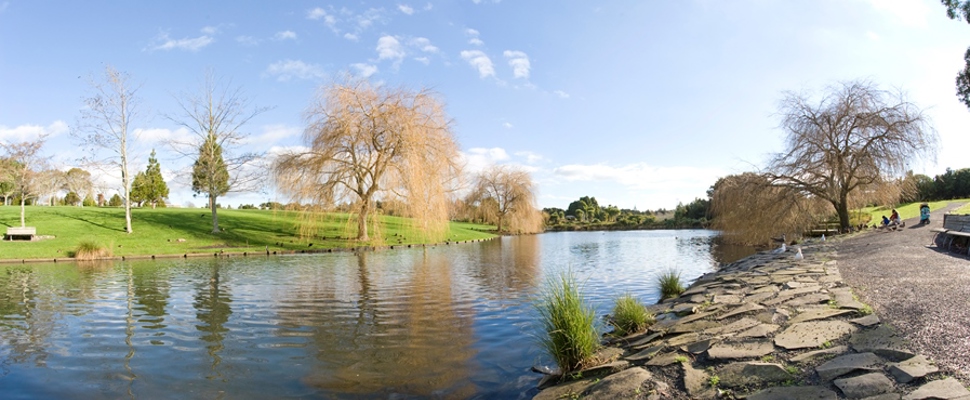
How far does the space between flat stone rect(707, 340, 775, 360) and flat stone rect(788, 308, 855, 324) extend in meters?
0.98

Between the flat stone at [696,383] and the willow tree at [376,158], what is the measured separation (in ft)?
72.7

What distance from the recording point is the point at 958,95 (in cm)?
1501

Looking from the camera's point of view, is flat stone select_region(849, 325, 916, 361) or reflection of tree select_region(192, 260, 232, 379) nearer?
flat stone select_region(849, 325, 916, 361)

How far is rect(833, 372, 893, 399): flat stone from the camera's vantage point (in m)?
3.46

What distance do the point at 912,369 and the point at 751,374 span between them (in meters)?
1.08

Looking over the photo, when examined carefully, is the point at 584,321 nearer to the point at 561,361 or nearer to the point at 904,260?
the point at 561,361

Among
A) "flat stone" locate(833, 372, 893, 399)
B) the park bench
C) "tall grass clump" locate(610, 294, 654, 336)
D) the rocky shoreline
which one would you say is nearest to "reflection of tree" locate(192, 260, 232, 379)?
the rocky shoreline

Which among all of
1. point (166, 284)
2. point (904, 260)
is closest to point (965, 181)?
point (904, 260)

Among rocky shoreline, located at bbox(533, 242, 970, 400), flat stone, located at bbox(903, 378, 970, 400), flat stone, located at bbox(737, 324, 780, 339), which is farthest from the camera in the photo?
flat stone, located at bbox(737, 324, 780, 339)

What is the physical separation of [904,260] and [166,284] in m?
18.4

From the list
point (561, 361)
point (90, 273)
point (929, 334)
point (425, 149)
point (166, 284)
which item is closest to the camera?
point (929, 334)

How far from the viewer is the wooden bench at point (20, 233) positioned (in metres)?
24.2

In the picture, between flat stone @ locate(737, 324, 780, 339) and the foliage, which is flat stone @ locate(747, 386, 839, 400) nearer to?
flat stone @ locate(737, 324, 780, 339)

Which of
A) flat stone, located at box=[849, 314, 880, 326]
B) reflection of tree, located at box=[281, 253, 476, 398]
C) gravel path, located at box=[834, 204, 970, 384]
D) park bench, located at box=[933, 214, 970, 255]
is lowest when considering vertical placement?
reflection of tree, located at box=[281, 253, 476, 398]
